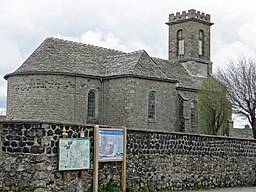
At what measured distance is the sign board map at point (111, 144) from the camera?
17.0 m

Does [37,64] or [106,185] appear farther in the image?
[37,64]

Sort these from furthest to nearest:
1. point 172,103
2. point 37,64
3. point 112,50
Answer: point 112,50, point 172,103, point 37,64

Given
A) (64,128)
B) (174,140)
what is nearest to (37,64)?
(174,140)

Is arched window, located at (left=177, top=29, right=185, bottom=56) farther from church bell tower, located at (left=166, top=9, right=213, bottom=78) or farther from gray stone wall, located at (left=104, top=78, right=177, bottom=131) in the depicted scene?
gray stone wall, located at (left=104, top=78, right=177, bottom=131)

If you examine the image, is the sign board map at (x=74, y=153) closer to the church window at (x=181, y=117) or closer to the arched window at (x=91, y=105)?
the arched window at (x=91, y=105)

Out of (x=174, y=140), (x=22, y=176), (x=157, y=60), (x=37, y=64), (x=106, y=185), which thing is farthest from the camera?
(x=157, y=60)

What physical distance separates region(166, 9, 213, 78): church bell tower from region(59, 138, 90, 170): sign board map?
37.8 m

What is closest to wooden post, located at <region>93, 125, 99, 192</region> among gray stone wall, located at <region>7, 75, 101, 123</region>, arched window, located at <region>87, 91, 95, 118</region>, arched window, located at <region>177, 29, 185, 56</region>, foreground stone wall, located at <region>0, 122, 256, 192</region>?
foreground stone wall, located at <region>0, 122, 256, 192</region>

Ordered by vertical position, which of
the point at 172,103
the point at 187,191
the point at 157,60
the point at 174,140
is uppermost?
the point at 157,60

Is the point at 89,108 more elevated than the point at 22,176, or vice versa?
the point at 89,108

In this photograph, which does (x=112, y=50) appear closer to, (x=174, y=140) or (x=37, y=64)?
(x=37, y=64)

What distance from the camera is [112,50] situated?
45.3 meters

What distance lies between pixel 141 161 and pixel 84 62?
22.6 meters

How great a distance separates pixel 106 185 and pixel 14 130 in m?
3.90
